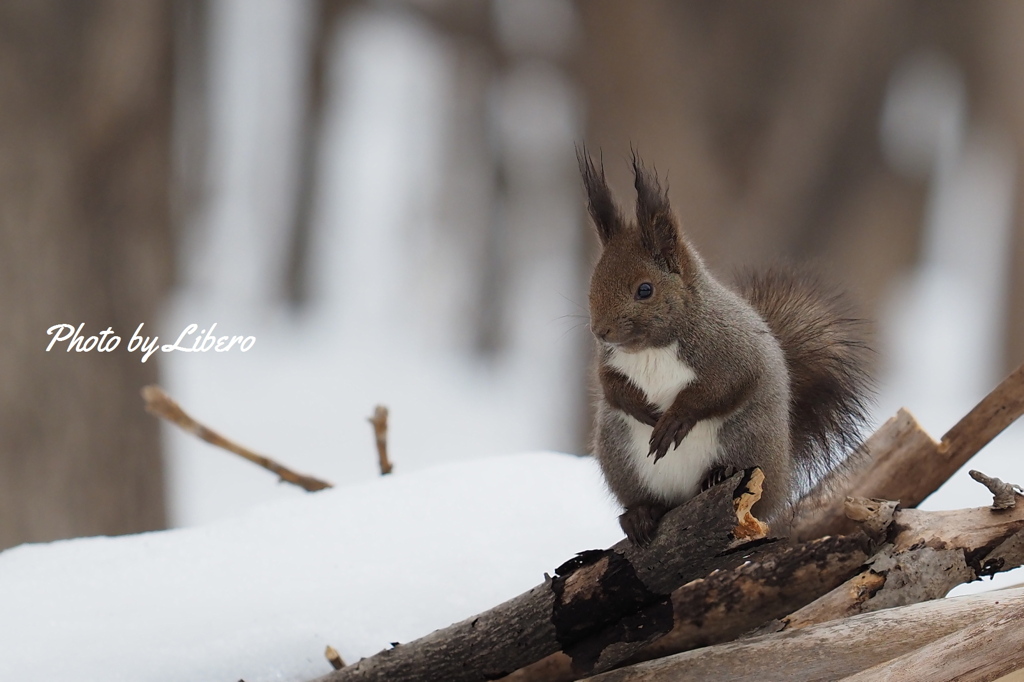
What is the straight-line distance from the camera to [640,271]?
0.97 metres

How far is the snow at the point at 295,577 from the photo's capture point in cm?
107

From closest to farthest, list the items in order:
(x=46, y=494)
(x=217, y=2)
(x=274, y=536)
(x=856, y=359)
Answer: (x=856, y=359) → (x=274, y=536) → (x=46, y=494) → (x=217, y=2)

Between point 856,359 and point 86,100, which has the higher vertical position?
point 86,100

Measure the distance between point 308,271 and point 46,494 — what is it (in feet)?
4.43

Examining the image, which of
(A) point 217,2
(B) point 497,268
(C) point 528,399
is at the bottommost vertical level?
(C) point 528,399

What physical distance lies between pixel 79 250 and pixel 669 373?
1.75 meters

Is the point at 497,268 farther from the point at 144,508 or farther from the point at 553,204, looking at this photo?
the point at 144,508

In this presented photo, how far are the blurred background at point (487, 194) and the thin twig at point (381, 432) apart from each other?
3.58 ft

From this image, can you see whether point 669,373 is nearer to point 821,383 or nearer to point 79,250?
point 821,383

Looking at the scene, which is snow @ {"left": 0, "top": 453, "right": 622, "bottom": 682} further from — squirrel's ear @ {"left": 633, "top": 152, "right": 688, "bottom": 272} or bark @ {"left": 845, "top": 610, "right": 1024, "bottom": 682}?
bark @ {"left": 845, "top": 610, "right": 1024, "bottom": 682}

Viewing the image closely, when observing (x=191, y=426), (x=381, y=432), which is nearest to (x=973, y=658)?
(x=381, y=432)

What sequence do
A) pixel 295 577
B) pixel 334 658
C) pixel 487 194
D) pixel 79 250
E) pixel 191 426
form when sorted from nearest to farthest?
pixel 334 658 → pixel 295 577 → pixel 191 426 → pixel 79 250 → pixel 487 194

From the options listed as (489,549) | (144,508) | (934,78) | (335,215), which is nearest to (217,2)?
(335,215)

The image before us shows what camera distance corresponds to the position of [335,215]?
3414 mm
